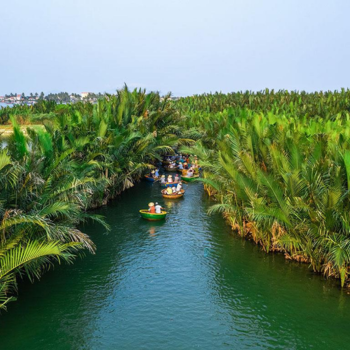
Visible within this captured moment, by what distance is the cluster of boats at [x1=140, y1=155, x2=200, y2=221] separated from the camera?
18.0 m

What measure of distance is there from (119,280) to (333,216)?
22.2 ft

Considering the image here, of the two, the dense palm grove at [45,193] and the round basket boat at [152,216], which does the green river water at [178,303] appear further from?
the round basket boat at [152,216]

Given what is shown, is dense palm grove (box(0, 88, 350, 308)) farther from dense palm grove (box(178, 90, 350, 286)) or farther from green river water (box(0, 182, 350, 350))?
green river water (box(0, 182, 350, 350))

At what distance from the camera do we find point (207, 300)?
35.9 ft

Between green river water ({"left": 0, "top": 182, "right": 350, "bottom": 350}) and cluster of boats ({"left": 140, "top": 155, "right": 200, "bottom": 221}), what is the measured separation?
8.14 feet

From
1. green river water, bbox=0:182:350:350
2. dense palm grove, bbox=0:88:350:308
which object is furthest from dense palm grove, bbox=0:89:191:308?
green river water, bbox=0:182:350:350

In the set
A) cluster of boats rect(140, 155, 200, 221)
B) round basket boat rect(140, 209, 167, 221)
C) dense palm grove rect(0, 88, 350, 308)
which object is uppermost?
dense palm grove rect(0, 88, 350, 308)

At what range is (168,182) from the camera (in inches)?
956

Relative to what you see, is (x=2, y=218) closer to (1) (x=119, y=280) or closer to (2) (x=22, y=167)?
(2) (x=22, y=167)

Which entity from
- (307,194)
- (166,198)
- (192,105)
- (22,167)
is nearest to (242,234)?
(307,194)

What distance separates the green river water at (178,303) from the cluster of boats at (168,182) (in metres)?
2.48

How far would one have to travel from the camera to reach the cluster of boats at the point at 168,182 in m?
18.0

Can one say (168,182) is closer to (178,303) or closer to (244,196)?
(244,196)

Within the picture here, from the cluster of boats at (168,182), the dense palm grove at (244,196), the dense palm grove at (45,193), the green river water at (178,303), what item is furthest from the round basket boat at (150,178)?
the green river water at (178,303)
